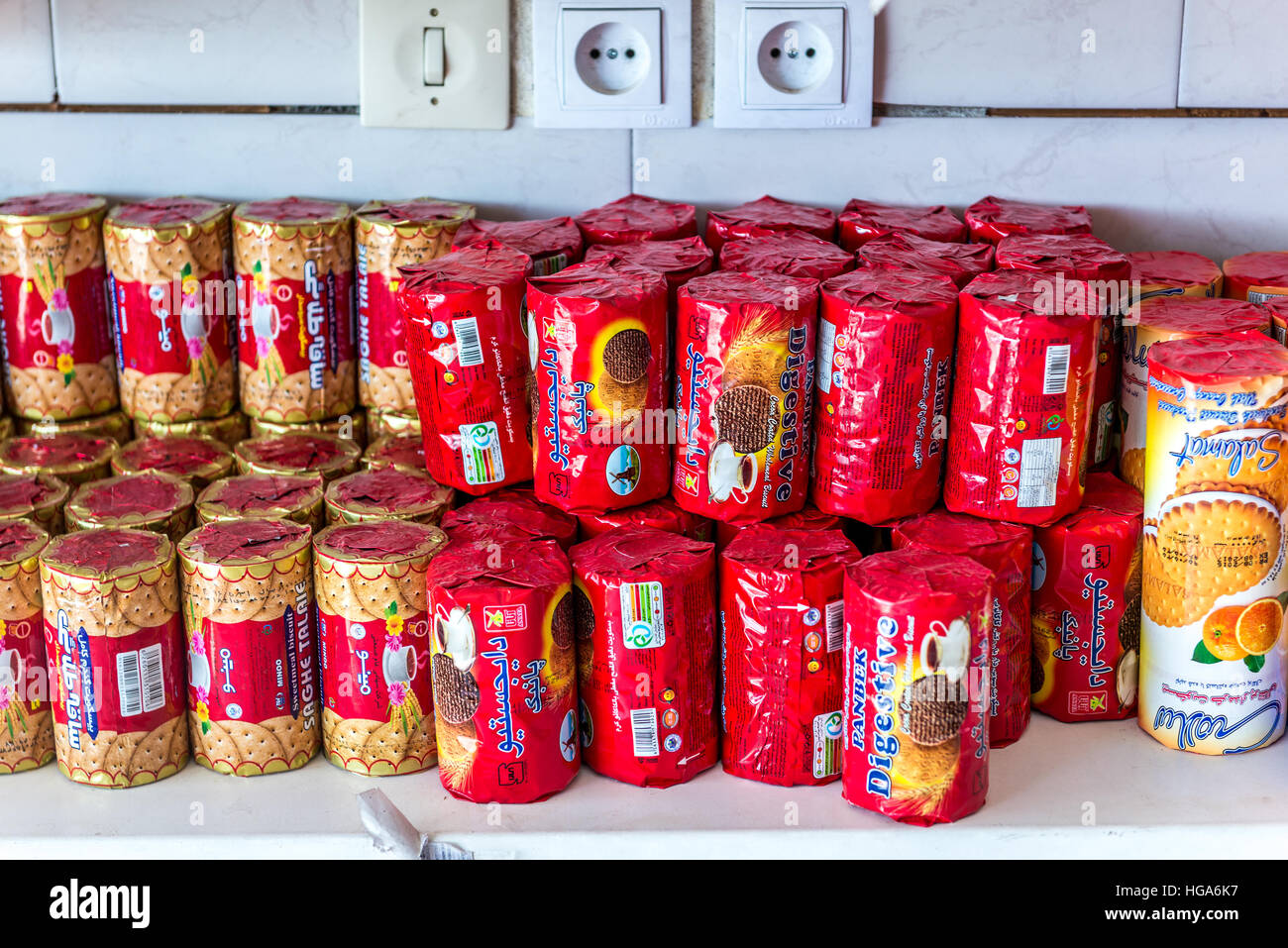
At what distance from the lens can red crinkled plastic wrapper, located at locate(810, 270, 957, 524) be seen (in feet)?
4.33

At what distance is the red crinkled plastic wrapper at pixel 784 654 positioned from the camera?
1309mm

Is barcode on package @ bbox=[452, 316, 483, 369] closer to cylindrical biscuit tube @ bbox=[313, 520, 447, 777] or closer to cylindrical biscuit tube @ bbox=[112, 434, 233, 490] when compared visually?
cylindrical biscuit tube @ bbox=[313, 520, 447, 777]

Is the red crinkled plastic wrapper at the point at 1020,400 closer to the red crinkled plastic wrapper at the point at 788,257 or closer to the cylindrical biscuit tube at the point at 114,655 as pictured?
the red crinkled plastic wrapper at the point at 788,257

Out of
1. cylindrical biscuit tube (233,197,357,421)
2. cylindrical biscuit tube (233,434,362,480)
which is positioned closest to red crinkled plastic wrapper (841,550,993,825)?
cylindrical biscuit tube (233,434,362,480)

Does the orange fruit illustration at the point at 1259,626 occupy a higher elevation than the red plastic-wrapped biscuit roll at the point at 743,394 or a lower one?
lower

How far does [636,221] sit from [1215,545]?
0.74 metres

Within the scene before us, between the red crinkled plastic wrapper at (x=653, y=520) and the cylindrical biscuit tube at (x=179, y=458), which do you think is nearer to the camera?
the red crinkled plastic wrapper at (x=653, y=520)

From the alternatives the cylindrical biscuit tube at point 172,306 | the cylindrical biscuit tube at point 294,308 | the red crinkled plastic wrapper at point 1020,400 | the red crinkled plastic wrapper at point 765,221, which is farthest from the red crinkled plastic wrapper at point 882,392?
the cylindrical biscuit tube at point 172,306

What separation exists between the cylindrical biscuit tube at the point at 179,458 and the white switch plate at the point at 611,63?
1.87 ft

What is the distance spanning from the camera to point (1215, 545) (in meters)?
1.34

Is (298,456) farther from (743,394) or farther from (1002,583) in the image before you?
(1002,583)

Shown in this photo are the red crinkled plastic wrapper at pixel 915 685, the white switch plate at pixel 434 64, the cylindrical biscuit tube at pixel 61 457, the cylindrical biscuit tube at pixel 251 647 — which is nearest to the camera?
the red crinkled plastic wrapper at pixel 915 685
